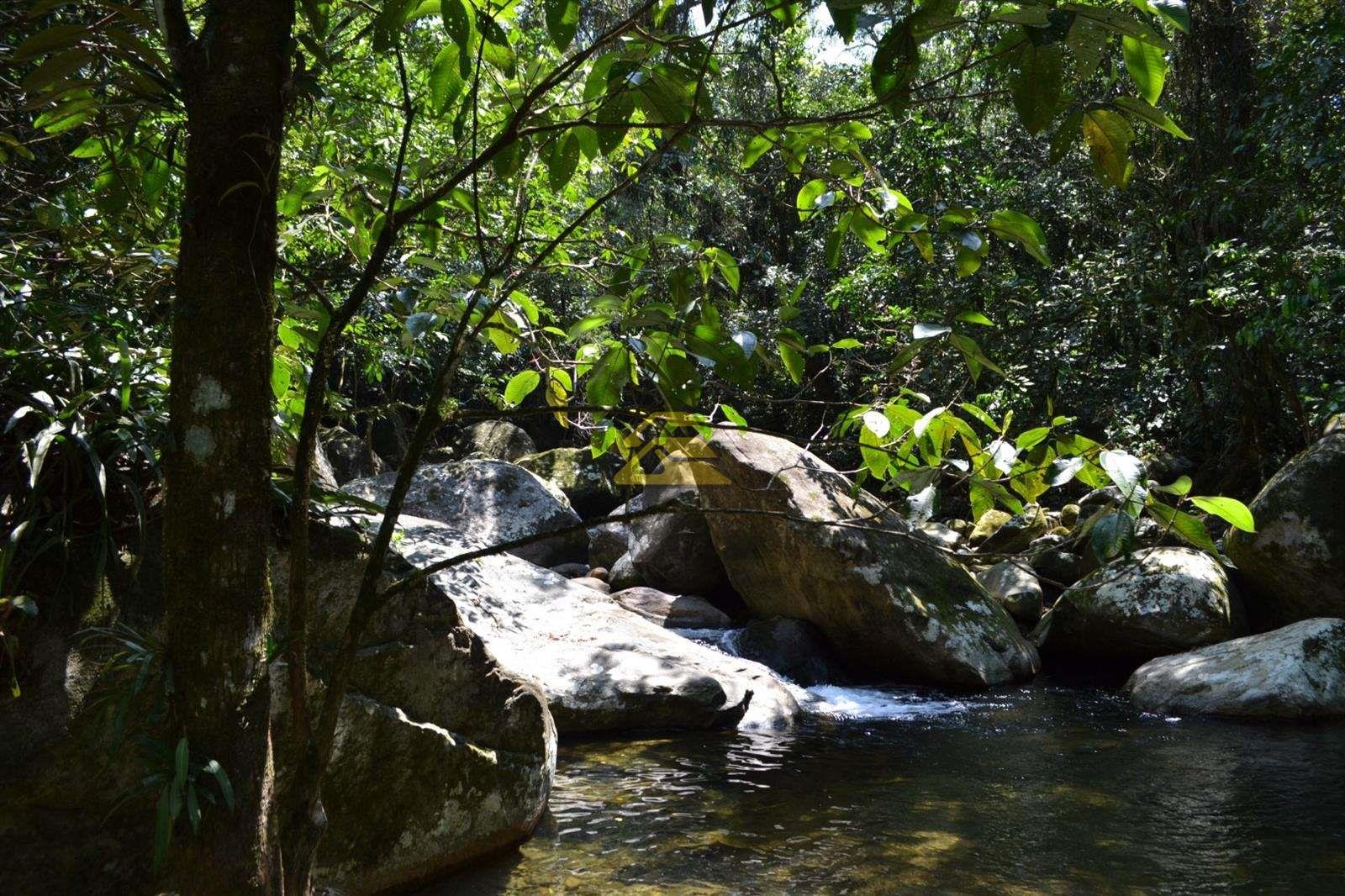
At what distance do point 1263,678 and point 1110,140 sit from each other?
7.64 m

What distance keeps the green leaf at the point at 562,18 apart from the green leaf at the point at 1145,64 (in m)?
0.80

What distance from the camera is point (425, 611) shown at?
3721 millimetres

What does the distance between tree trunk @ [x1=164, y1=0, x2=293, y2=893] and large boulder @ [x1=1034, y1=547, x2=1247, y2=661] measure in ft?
26.7

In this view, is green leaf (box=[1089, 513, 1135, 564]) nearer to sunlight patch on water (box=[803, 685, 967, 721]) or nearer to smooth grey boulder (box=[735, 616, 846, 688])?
sunlight patch on water (box=[803, 685, 967, 721])

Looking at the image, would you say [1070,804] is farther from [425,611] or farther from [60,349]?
[60,349]

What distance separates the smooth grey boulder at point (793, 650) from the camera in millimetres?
9312

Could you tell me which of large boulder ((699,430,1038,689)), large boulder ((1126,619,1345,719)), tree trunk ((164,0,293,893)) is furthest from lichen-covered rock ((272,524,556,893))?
large boulder ((1126,619,1345,719))

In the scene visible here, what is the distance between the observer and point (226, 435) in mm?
1425

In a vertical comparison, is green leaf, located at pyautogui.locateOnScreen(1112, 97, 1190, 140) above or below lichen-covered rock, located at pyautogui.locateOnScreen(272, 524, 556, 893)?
above

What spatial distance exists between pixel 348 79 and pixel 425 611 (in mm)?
5099

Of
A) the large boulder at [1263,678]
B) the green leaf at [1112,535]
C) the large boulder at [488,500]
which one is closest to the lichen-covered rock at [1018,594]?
the large boulder at [1263,678]

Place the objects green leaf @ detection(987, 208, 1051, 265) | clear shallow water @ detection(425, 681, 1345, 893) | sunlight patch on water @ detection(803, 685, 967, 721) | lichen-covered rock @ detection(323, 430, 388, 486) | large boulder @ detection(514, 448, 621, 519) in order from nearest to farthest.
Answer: green leaf @ detection(987, 208, 1051, 265)
clear shallow water @ detection(425, 681, 1345, 893)
sunlight patch on water @ detection(803, 685, 967, 721)
large boulder @ detection(514, 448, 621, 519)
lichen-covered rock @ detection(323, 430, 388, 486)

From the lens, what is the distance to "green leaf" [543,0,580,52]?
148cm

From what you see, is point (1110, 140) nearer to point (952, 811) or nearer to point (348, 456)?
Result: point (952, 811)
